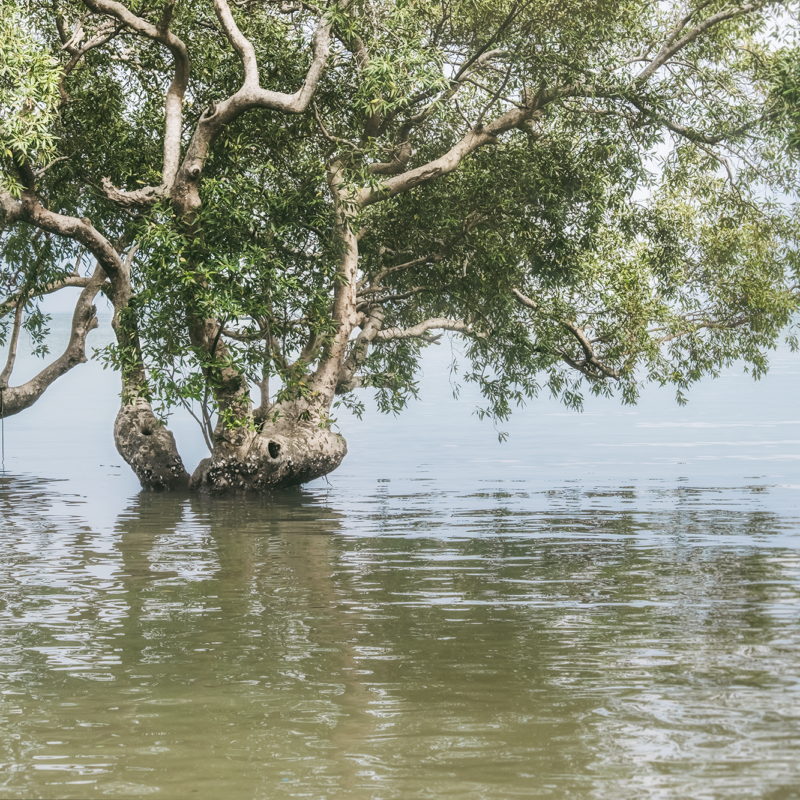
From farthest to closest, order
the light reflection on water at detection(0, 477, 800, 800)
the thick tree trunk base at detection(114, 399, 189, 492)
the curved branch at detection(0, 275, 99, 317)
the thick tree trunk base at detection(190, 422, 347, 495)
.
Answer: the curved branch at detection(0, 275, 99, 317), the thick tree trunk base at detection(114, 399, 189, 492), the thick tree trunk base at detection(190, 422, 347, 495), the light reflection on water at detection(0, 477, 800, 800)

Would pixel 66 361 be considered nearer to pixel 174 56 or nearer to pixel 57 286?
pixel 57 286

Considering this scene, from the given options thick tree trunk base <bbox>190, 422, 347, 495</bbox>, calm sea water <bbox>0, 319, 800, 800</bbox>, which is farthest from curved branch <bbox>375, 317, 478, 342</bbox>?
calm sea water <bbox>0, 319, 800, 800</bbox>

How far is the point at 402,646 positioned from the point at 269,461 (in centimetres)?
1178

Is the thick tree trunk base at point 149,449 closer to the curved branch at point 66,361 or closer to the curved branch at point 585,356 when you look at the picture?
the curved branch at point 66,361

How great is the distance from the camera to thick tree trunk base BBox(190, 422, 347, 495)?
1964 centimetres

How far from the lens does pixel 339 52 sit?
19.1m

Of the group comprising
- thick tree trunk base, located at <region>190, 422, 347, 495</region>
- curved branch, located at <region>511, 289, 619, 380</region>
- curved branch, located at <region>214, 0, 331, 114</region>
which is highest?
curved branch, located at <region>214, 0, 331, 114</region>

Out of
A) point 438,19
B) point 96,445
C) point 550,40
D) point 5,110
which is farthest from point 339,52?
point 96,445

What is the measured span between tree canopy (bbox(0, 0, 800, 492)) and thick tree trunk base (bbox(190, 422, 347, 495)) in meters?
0.04

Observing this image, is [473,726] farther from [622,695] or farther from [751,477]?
[751,477]

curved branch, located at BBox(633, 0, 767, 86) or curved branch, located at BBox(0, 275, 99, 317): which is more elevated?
curved branch, located at BBox(633, 0, 767, 86)

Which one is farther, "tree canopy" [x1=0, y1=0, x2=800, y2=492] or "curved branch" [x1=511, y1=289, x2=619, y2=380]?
"curved branch" [x1=511, y1=289, x2=619, y2=380]

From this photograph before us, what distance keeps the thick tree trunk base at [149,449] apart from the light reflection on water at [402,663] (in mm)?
5556

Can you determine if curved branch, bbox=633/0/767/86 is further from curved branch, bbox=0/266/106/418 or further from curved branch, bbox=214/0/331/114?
curved branch, bbox=0/266/106/418
